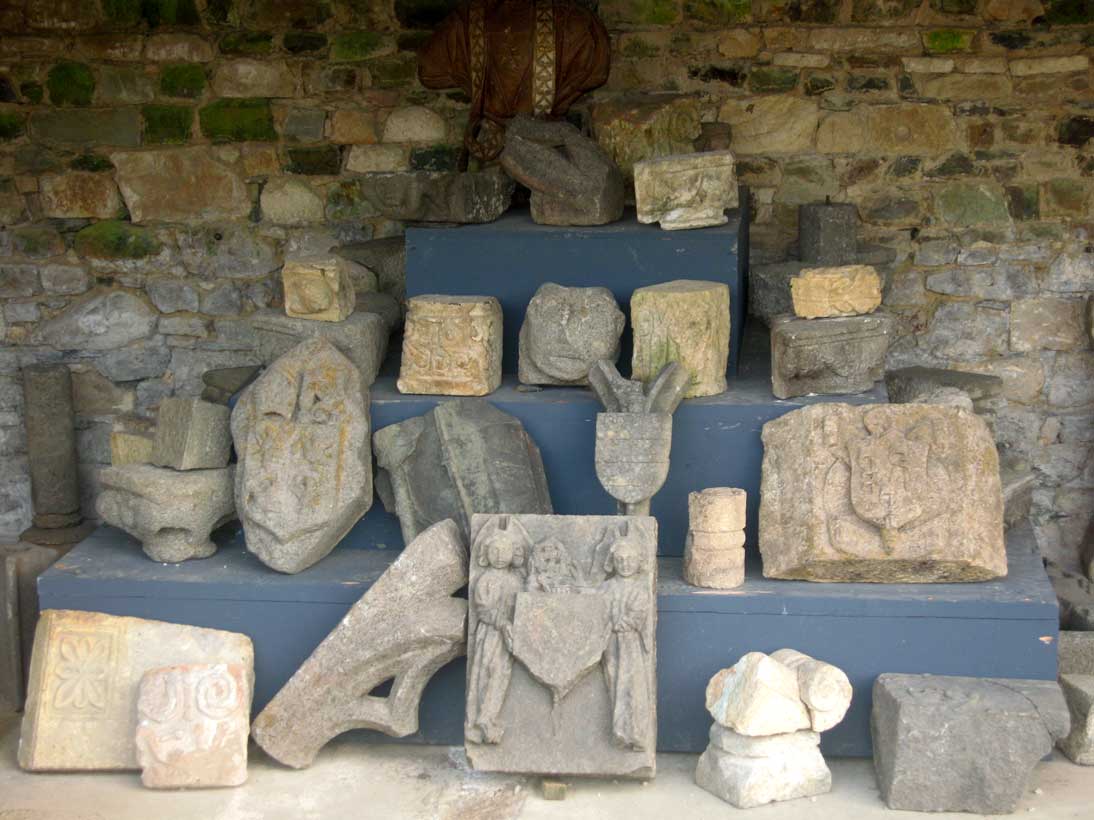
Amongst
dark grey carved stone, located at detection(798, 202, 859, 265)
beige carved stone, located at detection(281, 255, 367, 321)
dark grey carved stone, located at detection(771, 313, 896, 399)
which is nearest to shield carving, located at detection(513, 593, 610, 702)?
dark grey carved stone, located at detection(771, 313, 896, 399)

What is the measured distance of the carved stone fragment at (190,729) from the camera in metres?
5.59

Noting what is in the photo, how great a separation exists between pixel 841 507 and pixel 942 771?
0.98m

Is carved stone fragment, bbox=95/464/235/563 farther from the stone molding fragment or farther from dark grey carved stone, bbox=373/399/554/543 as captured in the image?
the stone molding fragment

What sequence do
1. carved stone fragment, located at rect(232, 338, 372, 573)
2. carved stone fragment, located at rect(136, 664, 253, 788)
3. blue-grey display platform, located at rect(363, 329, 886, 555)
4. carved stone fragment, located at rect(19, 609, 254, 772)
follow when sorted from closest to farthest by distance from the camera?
1. carved stone fragment, located at rect(136, 664, 253, 788)
2. carved stone fragment, located at rect(19, 609, 254, 772)
3. carved stone fragment, located at rect(232, 338, 372, 573)
4. blue-grey display platform, located at rect(363, 329, 886, 555)

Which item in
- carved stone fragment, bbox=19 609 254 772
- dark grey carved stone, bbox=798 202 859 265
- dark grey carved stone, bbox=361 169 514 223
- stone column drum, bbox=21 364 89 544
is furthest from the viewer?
stone column drum, bbox=21 364 89 544

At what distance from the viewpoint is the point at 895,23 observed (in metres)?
7.17

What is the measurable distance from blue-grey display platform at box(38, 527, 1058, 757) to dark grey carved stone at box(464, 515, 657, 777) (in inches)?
10.9

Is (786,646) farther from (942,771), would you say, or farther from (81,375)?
(81,375)

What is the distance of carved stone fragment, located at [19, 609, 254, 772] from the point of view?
18.8 feet

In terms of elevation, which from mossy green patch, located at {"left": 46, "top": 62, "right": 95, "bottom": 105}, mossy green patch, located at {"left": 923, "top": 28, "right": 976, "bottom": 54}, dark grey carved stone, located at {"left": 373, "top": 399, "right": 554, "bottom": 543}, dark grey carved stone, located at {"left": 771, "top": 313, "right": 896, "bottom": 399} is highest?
mossy green patch, located at {"left": 923, "top": 28, "right": 976, "bottom": 54}

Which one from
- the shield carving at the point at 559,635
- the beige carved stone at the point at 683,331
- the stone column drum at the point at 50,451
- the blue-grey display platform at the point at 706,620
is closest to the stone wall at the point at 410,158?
the stone column drum at the point at 50,451

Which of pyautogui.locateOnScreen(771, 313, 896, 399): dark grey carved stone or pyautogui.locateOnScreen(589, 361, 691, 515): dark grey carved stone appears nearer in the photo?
pyautogui.locateOnScreen(589, 361, 691, 515): dark grey carved stone

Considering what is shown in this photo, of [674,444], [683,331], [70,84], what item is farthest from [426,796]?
[70,84]

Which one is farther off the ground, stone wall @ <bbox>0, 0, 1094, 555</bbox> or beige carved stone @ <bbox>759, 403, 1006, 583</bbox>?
stone wall @ <bbox>0, 0, 1094, 555</bbox>
